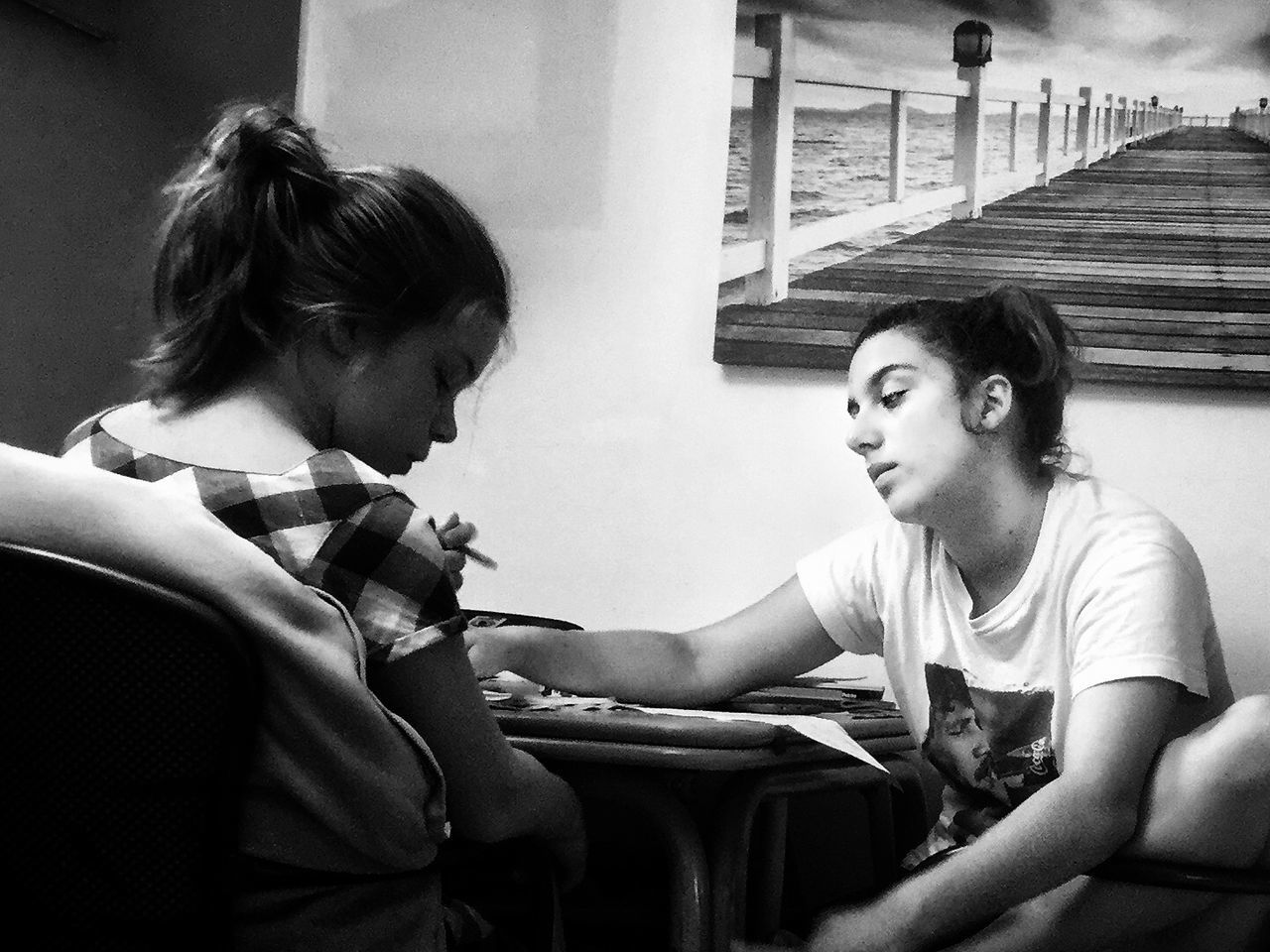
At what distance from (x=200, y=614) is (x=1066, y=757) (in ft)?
2.86

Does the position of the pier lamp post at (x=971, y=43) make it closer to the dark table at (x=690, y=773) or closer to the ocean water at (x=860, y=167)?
the ocean water at (x=860, y=167)

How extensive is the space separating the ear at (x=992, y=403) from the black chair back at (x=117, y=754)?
40.3 inches

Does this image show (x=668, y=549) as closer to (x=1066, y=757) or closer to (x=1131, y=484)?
(x=1131, y=484)

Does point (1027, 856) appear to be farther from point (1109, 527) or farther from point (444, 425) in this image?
point (444, 425)

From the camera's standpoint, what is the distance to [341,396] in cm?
100

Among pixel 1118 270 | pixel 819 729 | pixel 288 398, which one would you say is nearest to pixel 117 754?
pixel 288 398

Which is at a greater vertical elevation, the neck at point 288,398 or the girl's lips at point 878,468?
the neck at point 288,398

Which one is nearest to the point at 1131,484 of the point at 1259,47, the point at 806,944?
the point at 1259,47

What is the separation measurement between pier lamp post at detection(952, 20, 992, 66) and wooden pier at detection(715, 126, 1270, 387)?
0.22 metres

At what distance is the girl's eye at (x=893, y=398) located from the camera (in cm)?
149

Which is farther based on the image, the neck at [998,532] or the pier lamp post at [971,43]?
the pier lamp post at [971,43]

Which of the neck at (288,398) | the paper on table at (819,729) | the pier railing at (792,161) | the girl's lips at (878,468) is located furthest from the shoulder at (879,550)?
the neck at (288,398)

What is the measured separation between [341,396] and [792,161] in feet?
4.06

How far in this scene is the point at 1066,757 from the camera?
121 centimetres
